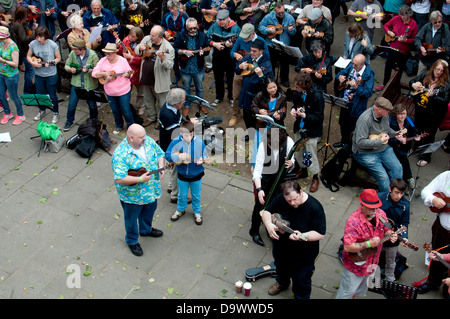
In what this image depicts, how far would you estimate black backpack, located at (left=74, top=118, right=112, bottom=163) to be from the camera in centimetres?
883

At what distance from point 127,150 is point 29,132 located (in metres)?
4.09

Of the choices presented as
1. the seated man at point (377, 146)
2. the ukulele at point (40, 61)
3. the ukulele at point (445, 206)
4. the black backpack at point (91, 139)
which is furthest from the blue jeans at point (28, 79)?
the ukulele at point (445, 206)

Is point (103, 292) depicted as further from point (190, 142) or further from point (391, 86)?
point (391, 86)

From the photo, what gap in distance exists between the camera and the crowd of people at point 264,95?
19.4 ft

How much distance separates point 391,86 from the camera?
886 centimetres

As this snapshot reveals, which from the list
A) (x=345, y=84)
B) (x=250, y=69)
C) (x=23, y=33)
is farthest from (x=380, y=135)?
(x=23, y=33)

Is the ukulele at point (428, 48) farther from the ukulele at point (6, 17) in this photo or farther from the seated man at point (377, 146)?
the ukulele at point (6, 17)

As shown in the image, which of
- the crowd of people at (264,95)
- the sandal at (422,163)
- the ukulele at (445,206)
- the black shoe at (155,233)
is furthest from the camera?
the sandal at (422,163)

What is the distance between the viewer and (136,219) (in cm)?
670

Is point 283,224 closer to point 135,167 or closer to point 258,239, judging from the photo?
point 258,239

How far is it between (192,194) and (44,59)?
Result: 425 cm

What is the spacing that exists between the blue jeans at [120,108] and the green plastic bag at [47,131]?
41.3 inches

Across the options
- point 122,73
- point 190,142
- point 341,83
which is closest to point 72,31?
point 122,73

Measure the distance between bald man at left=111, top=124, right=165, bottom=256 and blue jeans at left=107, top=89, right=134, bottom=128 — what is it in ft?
8.97
